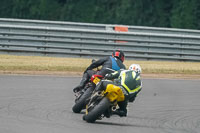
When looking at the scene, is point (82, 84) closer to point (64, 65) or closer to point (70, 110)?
point (70, 110)

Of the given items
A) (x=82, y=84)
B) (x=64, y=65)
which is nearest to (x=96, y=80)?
(x=82, y=84)

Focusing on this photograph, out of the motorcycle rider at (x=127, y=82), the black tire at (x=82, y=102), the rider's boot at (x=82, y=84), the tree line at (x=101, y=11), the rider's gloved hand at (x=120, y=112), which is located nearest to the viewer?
the motorcycle rider at (x=127, y=82)

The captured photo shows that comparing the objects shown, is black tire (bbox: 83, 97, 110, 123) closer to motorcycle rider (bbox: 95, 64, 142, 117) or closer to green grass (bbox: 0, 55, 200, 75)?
motorcycle rider (bbox: 95, 64, 142, 117)

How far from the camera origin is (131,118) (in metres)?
10.0

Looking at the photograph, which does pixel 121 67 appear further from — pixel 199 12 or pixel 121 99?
pixel 199 12

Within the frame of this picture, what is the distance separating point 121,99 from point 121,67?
1031mm

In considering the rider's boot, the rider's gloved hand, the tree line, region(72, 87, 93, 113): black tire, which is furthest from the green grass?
→ the tree line

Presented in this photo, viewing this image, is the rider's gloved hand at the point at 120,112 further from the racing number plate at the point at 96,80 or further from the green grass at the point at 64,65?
the green grass at the point at 64,65

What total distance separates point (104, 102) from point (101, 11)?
22.1 meters

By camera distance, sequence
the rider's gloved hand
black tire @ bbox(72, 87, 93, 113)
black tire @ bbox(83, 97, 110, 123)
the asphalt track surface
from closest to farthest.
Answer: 1. the asphalt track surface
2. black tire @ bbox(83, 97, 110, 123)
3. the rider's gloved hand
4. black tire @ bbox(72, 87, 93, 113)

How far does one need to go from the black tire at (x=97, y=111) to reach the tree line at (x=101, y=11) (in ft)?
70.9

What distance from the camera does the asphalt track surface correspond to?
28.4 ft

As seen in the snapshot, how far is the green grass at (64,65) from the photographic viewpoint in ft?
54.7

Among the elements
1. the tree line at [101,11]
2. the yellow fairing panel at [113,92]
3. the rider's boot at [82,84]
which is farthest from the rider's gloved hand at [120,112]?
the tree line at [101,11]
